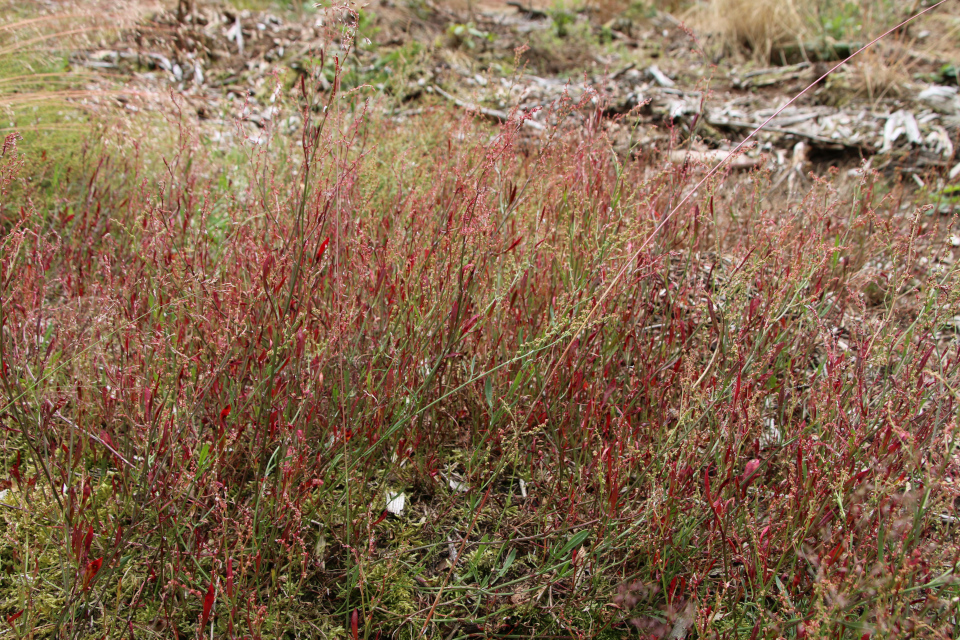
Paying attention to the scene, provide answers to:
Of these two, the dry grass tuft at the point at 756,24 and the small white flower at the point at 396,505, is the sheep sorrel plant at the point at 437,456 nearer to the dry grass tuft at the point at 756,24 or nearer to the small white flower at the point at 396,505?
the small white flower at the point at 396,505

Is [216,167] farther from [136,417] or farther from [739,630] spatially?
[739,630]

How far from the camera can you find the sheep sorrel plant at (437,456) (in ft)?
4.52

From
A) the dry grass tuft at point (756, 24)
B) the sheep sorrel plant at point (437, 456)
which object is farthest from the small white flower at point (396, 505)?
the dry grass tuft at point (756, 24)

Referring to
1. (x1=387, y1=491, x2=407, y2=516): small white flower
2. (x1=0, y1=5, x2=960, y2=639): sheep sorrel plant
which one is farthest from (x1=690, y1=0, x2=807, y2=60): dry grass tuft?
(x1=387, y1=491, x2=407, y2=516): small white flower

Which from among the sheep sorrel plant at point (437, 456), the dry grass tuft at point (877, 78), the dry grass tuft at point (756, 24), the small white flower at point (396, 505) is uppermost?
the dry grass tuft at point (756, 24)

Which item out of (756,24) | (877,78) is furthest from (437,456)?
(756,24)

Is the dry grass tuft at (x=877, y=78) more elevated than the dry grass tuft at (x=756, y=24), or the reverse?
the dry grass tuft at (x=756, y=24)

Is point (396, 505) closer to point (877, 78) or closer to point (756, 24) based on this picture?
point (877, 78)

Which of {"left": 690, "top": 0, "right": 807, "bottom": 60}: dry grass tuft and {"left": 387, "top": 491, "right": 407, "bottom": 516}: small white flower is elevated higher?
{"left": 690, "top": 0, "right": 807, "bottom": 60}: dry grass tuft

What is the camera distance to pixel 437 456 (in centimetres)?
195

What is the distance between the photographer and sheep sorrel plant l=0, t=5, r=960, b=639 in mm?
1377

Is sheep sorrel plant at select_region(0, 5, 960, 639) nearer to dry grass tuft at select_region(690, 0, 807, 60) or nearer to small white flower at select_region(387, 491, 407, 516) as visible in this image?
small white flower at select_region(387, 491, 407, 516)

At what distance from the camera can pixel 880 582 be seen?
111 centimetres

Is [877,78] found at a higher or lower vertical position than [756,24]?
lower
